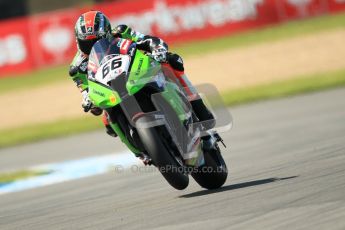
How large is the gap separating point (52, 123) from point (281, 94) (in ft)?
17.1

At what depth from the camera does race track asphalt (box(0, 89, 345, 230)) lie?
5.73 meters

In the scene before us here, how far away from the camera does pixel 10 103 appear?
2241 centimetres

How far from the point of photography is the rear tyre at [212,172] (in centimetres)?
741

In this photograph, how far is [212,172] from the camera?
745cm

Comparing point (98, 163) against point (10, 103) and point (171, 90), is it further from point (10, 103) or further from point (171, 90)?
point (10, 103)

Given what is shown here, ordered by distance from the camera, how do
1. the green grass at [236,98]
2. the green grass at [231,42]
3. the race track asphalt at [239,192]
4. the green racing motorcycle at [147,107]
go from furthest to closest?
the green grass at [231,42] → the green grass at [236,98] → the green racing motorcycle at [147,107] → the race track asphalt at [239,192]

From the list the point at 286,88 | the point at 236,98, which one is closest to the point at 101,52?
the point at 236,98

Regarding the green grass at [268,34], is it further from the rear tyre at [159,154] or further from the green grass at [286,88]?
the rear tyre at [159,154]

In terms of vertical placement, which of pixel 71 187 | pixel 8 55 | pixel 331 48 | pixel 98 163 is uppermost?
pixel 71 187

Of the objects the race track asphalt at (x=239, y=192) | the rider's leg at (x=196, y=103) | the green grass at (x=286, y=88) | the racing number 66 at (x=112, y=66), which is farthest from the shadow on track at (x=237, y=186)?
the green grass at (x=286, y=88)

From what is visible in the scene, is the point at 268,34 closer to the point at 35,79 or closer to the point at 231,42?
the point at 231,42

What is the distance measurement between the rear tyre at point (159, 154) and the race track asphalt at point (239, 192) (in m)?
0.29

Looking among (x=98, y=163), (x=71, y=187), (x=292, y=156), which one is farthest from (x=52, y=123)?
(x=292, y=156)

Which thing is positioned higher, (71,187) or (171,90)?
(171,90)
